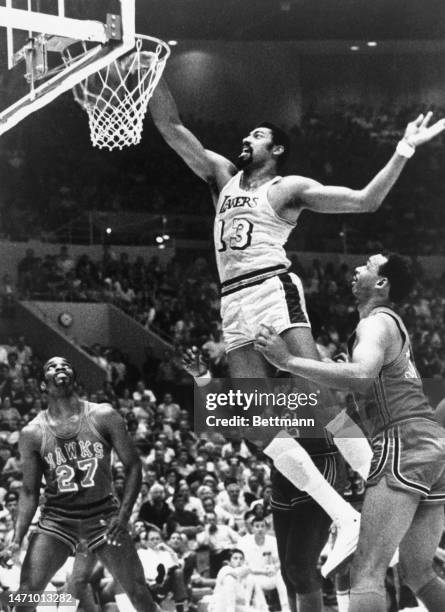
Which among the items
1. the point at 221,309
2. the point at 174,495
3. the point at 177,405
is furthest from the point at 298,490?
the point at 177,405

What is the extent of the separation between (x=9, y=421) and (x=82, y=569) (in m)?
6.72

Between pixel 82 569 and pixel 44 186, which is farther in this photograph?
pixel 44 186

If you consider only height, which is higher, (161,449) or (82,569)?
(161,449)

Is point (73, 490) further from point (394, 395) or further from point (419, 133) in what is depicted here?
point (419, 133)

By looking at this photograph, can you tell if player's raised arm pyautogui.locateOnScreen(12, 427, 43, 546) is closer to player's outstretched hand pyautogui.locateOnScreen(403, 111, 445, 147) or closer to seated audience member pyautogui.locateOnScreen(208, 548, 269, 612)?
player's outstretched hand pyautogui.locateOnScreen(403, 111, 445, 147)

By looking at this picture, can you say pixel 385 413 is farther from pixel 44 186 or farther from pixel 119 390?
pixel 44 186

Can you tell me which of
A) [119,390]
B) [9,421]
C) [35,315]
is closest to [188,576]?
[9,421]

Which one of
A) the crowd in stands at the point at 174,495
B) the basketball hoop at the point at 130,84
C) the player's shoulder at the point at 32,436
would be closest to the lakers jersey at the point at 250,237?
the basketball hoop at the point at 130,84

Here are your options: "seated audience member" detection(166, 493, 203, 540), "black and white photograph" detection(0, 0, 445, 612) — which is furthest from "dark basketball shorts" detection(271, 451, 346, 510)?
"seated audience member" detection(166, 493, 203, 540)

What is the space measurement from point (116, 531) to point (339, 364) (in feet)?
6.63

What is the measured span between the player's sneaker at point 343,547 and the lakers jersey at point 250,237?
1468 millimetres

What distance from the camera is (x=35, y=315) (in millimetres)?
16266

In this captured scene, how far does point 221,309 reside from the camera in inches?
264

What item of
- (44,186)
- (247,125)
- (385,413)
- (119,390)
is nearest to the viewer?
(385,413)
